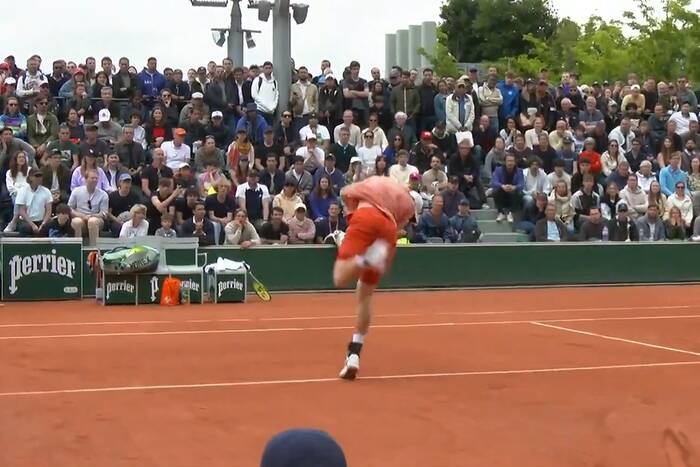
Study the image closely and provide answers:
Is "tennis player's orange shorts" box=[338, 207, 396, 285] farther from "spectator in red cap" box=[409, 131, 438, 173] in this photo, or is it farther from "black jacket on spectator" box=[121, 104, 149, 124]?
"black jacket on spectator" box=[121, 104, 149, 124]

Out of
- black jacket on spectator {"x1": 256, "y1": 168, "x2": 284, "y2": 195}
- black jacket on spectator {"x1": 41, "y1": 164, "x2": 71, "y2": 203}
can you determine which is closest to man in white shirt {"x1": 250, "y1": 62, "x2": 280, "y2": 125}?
black jacket on spectator {"x1": 256, "y1": 168, "x2": 284, "y2": 195}

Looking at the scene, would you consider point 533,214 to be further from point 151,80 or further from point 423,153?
point 151,80

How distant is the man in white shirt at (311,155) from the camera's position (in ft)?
70.0

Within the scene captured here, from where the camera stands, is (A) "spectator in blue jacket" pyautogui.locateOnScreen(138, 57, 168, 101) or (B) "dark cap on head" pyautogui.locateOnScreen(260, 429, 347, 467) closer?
(B) "dark cap on head" pyautogui.locateOnScreen(260, 429, 347, 467)

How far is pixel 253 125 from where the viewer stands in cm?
2195

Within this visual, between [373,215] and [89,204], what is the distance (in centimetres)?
1076

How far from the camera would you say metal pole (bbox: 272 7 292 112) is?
22781mm

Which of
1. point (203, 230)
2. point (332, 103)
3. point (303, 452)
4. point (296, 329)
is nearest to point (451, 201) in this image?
point (332, 103)

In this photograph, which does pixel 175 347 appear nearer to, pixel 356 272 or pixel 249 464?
pixel 356 272

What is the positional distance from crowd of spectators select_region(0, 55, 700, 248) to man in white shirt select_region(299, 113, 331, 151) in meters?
0.04

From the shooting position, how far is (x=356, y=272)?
28.8 ft

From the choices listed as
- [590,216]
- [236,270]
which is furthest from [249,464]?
[590,216]

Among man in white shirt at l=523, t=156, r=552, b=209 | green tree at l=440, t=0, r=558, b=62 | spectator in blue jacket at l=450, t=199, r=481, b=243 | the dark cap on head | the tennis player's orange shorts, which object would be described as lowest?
spectator in blue jacket at l=450, t=199, r=481, b=243

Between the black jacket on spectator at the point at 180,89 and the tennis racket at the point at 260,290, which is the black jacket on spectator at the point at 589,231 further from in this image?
the black jacket on spectator at the point at 180,89
